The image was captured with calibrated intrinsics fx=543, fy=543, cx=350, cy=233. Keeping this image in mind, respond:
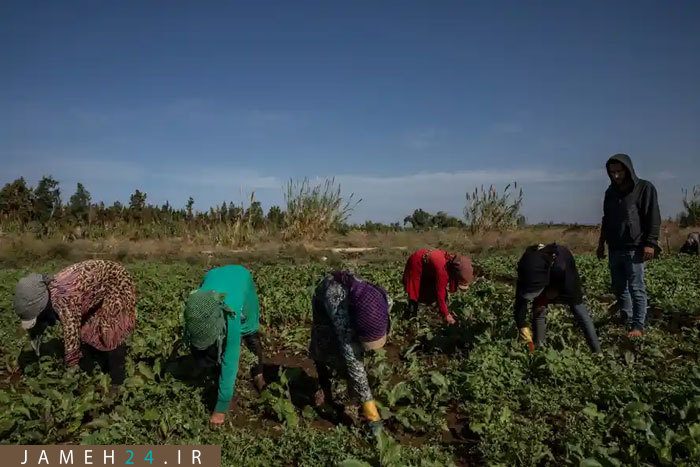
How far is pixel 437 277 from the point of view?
539 cm

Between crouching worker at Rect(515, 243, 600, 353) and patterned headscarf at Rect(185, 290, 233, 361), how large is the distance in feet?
8.43

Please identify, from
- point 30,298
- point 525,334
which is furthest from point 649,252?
point 30,298

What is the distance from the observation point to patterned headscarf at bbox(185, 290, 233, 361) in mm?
3297

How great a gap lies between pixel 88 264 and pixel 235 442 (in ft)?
5.74

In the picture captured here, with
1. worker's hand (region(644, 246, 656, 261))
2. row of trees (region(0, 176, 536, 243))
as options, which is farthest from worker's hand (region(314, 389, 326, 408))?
row of trees (region(0, 176, 536, 243))

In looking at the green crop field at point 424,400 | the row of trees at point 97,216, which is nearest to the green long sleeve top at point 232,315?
the green crop field at point 424,400

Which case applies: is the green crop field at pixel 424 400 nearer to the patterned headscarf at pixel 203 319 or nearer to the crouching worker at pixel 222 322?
the crouching worker at pixel 222 322

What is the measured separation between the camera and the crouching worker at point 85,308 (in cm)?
364

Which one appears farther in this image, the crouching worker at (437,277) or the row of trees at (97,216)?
the row of trees at (97,216)

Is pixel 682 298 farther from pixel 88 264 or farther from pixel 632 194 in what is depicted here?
pixel 88 264

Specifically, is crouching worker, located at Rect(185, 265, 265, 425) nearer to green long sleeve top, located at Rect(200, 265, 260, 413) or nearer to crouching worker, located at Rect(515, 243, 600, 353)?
green long sleeve top, located at Rect(200, 265, 260, 413)

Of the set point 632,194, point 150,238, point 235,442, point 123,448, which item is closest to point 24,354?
point 123,448

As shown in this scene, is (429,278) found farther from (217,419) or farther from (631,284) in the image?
(217,419)

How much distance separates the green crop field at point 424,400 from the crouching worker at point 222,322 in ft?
1.16
